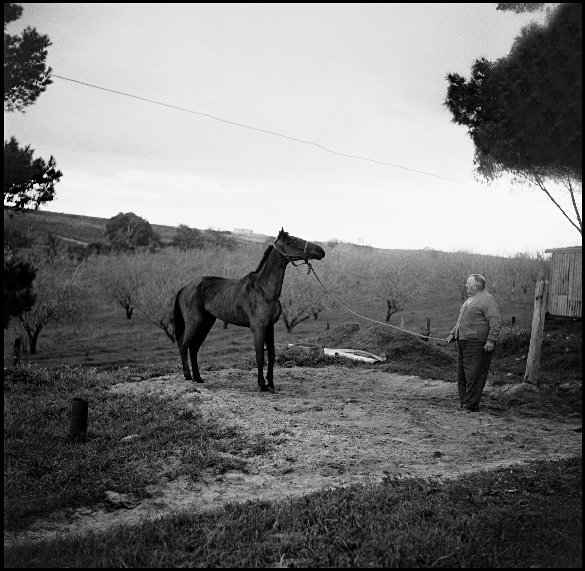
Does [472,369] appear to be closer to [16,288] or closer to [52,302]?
[16,288]

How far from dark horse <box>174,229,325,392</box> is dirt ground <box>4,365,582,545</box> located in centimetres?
81

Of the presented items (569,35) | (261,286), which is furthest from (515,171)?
(261,286)

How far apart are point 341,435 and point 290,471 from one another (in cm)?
141

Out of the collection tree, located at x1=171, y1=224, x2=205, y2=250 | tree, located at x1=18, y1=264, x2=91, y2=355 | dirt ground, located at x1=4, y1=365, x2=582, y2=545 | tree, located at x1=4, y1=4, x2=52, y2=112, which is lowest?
tree, located at x1=18, y1=264, x2=91, y2=355

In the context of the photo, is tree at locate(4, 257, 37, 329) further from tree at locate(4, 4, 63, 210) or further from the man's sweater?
the man's sweater

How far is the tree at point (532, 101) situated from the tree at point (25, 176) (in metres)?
5.09

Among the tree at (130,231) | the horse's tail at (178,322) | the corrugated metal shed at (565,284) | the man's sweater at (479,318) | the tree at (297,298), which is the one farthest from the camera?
the tree at (130,231)

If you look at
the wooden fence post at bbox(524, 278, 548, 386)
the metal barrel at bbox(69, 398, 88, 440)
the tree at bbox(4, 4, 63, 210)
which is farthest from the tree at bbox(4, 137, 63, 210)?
the wooden fence post at bbox(524, 278, 548, 386)

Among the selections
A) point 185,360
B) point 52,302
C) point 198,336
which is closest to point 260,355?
point 198,336

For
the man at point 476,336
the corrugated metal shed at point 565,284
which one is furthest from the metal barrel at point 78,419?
the corrugated metal shed at point 565,284

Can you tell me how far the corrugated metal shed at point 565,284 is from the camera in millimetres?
23906

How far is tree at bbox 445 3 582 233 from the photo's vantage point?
5004 millimetres

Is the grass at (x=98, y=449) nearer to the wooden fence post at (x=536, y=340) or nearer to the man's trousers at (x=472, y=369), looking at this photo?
the man's trousers at (x=472, y=369)

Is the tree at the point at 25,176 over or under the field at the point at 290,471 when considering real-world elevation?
over
